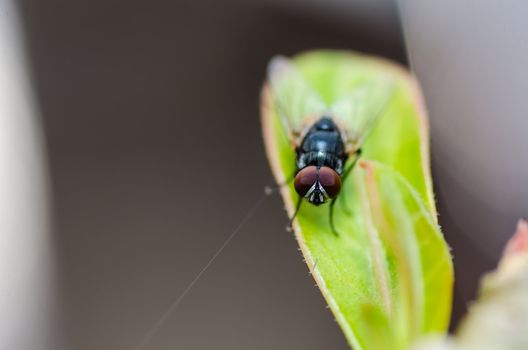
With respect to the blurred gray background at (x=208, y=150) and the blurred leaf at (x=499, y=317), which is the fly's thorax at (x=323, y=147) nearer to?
the blurred leaf at (x=499, y=317)

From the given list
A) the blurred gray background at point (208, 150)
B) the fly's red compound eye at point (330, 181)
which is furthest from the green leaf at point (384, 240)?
the blurred gray background at point (208, 150)

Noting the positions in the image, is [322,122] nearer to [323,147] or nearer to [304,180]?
[323,147]

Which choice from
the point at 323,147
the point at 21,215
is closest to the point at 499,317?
the point at 323,147

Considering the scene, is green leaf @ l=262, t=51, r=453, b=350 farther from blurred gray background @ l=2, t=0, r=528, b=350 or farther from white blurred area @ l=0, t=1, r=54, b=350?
blurred gray background @ l=2, t=0, r=528, b=350

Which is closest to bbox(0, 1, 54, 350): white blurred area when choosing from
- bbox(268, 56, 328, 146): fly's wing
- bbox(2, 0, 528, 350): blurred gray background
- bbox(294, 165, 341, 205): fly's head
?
bbox(2, 0, 528, 350): blurred gray background

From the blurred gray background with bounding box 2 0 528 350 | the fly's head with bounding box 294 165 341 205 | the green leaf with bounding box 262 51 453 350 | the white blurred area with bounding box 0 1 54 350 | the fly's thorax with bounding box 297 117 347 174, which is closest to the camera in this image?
the green leaf with bounding box 262 51 453 350
